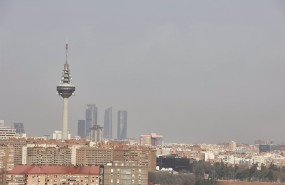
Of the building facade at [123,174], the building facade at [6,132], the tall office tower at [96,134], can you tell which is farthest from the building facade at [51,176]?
the tall office tower at [96,134]

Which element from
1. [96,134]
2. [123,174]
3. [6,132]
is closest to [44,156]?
[123,174]

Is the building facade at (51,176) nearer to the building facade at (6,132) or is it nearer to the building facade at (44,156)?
the building facade at (44,156)

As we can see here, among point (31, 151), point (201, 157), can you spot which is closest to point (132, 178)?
point (31, 151)

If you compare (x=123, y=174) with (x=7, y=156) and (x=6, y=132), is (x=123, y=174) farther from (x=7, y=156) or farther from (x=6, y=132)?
(x=6, y=132)

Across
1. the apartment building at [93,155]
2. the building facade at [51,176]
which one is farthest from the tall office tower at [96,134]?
the building facade at [51,176]

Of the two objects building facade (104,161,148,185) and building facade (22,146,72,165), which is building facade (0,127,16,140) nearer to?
building facade (22,146,72,165)

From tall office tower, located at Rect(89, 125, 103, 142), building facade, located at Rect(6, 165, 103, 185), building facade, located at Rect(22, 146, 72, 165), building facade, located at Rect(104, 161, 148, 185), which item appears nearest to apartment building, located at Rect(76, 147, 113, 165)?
building facade, located at Rect(22, 146, 72, 165)

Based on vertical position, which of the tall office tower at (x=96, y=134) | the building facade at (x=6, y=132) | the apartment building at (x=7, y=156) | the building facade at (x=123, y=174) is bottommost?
the building facade at (x=123, y=174)

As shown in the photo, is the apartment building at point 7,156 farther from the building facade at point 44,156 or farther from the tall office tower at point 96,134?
the tall office tower at point 96,134

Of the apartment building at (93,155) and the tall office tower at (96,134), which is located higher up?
the tall office tower at (96,134)

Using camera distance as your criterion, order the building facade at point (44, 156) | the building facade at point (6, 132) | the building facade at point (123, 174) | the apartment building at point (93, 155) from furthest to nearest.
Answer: the building facade at point (6, 132) < the apartment building at point (93, 155) < the building facade at point (44, 156) < the building facade at point (123, 174)

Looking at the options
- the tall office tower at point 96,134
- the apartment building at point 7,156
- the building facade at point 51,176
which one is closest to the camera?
the building facade at point 51,176

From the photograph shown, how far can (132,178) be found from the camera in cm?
5462

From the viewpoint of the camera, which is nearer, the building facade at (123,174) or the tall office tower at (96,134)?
the building facade at (123,174)
